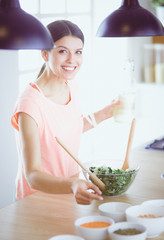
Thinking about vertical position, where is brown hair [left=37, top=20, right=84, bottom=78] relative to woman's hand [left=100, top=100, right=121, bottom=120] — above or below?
above

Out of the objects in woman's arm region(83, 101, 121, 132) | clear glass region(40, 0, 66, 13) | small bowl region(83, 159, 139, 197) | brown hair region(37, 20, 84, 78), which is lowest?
small bowl region(83, 159, 139, 197)

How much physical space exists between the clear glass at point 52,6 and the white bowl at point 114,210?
2.50 m

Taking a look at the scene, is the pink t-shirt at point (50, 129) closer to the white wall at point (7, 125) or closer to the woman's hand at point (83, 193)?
the woman's hand at point (83, 193)

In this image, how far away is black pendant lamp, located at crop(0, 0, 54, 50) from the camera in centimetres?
148

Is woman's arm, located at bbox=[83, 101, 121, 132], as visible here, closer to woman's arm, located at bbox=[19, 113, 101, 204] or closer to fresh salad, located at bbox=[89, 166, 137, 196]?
woman's arm, located at bbox=[19, 113, 101, 204]

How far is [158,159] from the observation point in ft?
8.61

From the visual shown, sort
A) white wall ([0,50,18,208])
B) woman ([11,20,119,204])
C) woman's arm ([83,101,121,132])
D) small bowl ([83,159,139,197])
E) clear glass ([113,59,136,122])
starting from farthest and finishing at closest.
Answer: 1. white wall ([0,50,18,208])
2. woman's arm ([83,101,121,132])
3. clear glass ([113,59,136,122])
4. woman ([11,20,119,204])
5. small bowl ([83,159,139,197])

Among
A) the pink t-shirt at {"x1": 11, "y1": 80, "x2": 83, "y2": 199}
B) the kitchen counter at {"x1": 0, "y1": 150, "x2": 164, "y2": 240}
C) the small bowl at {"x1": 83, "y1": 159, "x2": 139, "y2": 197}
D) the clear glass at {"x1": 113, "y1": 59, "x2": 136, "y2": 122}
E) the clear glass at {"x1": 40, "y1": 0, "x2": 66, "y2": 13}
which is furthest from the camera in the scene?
the clear glass at {"x1": 40, "y1": 0, "x2": 66, "y2": 13}

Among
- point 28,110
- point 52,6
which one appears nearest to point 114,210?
point 28,110

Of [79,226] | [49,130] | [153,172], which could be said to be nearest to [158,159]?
[153,172]

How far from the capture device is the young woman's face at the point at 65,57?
91.1 inches

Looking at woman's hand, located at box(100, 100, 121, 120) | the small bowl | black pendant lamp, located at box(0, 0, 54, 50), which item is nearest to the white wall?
woman's hand, located at box(100, 100, 121, 120)

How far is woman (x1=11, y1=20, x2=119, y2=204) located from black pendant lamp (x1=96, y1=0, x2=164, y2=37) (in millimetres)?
175

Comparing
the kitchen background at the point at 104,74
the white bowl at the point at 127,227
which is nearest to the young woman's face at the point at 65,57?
the white bowl at the point at 127,227
